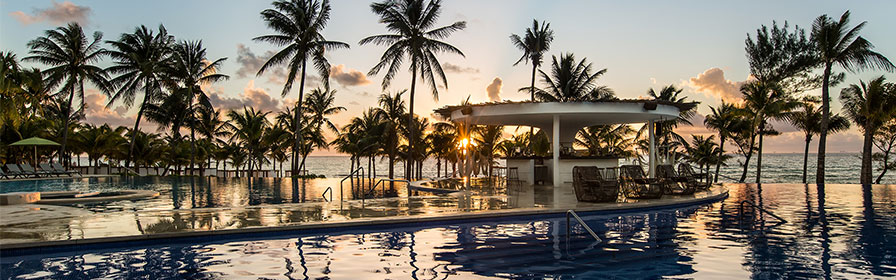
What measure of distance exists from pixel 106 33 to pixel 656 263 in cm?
3717

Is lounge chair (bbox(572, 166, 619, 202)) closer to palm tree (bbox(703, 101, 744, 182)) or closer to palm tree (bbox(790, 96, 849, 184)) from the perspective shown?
palm tree (bbox(790, 96, 849, 184))

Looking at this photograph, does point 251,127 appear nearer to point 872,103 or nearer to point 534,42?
point 534,42

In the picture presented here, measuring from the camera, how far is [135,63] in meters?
33.8

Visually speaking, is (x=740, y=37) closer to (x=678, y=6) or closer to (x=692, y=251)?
(x=678, y=6)

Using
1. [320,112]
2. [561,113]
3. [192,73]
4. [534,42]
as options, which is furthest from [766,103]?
[192,73]

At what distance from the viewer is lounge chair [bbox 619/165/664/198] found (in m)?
12.8

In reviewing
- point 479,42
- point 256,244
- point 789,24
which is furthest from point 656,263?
point 789,24

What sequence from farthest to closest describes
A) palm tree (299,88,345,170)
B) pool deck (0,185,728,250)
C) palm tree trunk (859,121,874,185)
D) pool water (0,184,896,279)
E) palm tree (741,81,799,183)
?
palm tree (299,88,345,170) < palm tree (741,81,799,183) < palm tree trunk (859,121,874,185) < pool deck (0,185,728,250) < pool water (0,184,896,279)

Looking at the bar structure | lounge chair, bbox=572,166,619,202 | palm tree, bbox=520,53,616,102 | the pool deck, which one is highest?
palm tree, bbox=520,53,616,102

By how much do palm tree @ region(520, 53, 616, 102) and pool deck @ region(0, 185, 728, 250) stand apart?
59.7 ft

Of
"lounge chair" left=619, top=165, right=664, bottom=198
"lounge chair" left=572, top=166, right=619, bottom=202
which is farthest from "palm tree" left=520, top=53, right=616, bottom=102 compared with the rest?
"lounge chair" left=572, top=166, right=619, bottom=202

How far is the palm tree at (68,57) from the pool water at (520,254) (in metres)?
30.4

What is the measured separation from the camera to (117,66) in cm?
3406

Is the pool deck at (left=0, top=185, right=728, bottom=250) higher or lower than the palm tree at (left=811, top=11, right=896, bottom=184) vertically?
lower
